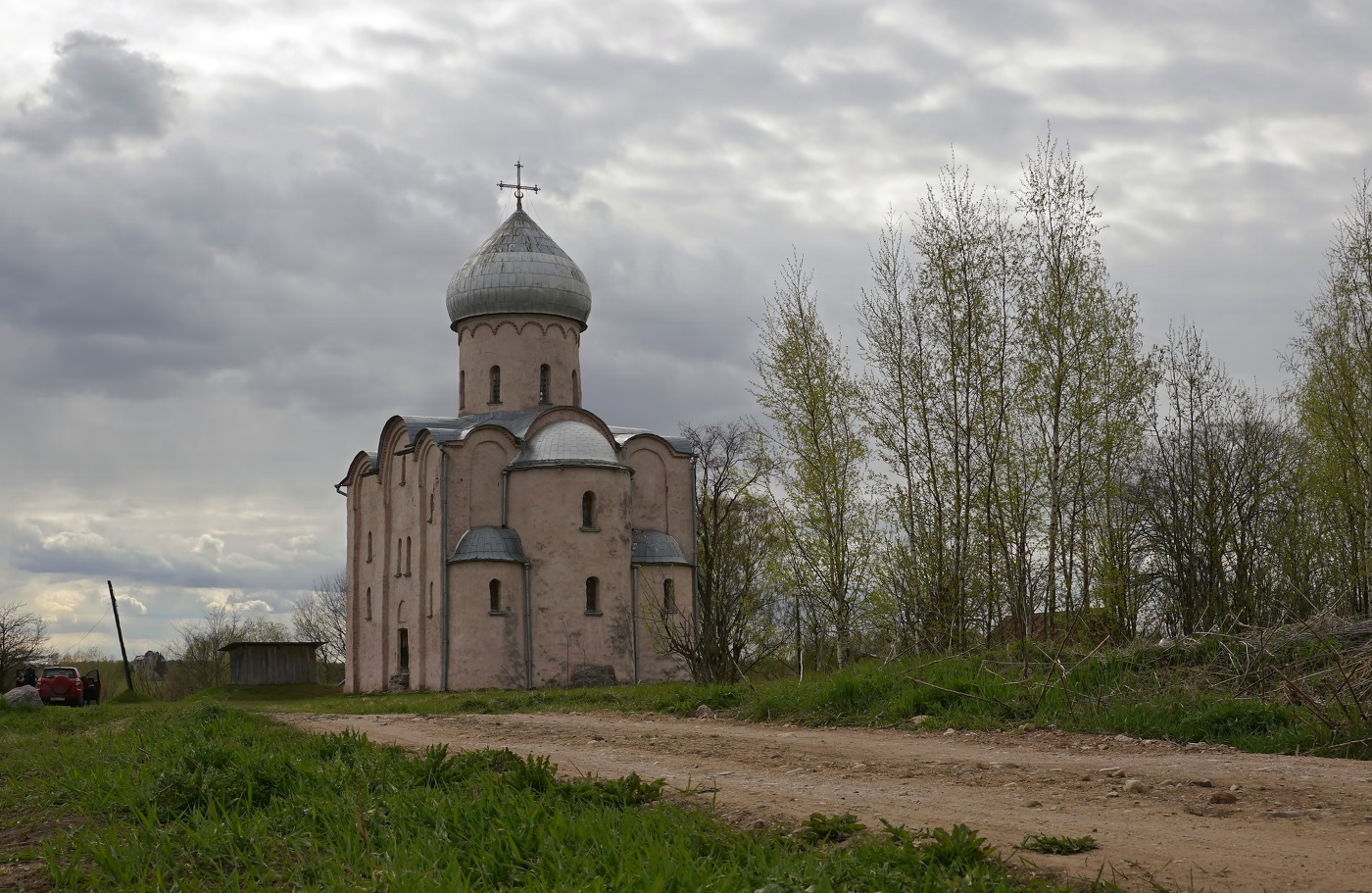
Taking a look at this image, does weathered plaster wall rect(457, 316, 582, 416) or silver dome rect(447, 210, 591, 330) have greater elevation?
silver dome rect(447, 210, 591, 330)

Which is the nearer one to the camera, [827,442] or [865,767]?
[865,767]

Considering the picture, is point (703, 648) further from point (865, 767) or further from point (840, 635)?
point (865, 767)

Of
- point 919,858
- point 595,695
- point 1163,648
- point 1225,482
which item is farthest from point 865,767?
point 1225,482

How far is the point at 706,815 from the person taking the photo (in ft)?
19.9

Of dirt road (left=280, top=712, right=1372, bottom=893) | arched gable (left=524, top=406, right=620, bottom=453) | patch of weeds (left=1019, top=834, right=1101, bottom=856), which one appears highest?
arched gable (left=524, top=406, right=620, bottom=453)

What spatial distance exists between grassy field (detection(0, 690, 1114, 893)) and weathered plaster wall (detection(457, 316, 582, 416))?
2641cm

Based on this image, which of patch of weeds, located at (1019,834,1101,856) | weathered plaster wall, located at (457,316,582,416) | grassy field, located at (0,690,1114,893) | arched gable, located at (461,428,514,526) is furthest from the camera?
weathered plaster wall, located at (457,316,582,416)

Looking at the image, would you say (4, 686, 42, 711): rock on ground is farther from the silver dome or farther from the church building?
the silver dome

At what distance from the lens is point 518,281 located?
35.8 m

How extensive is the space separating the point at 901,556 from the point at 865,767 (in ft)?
33.8

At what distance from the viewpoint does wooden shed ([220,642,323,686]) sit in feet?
124

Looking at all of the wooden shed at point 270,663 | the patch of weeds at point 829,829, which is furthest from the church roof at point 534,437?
the patch of weeds at point 829,829

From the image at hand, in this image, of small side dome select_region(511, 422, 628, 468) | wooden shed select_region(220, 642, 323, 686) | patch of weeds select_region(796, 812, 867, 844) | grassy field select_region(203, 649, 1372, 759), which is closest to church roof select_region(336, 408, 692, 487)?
small side dome select_region(511, 422, 628, 468)

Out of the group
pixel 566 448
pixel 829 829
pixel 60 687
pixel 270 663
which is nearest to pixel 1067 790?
pixel 829 829
